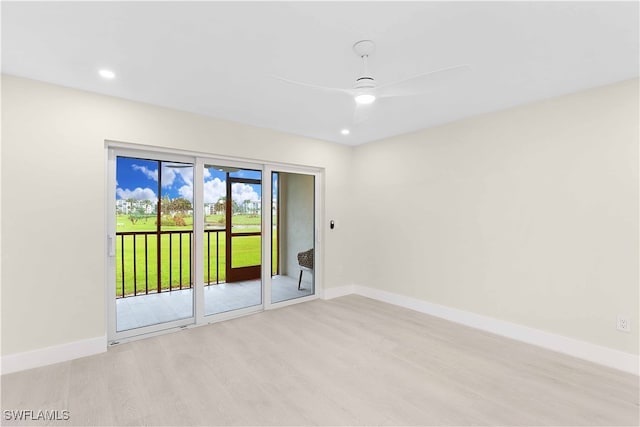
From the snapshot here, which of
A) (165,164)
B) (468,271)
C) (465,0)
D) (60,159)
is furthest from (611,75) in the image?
(60,159)

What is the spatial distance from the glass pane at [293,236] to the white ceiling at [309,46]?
1.71 m

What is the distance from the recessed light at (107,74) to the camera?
2.46 metres

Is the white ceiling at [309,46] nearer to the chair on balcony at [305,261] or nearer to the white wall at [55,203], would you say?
the white wall at [55,203]

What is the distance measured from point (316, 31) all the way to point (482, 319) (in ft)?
11.3

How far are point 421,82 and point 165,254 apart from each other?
3.29m

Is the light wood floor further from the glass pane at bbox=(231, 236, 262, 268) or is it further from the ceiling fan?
the ceiling fan

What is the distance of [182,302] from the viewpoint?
369cm

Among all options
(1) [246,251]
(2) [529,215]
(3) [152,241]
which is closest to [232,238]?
(1) [246,251]

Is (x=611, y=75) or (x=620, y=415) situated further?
(x=611, y=75)

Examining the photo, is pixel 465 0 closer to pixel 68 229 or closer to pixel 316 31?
pixel 316 31

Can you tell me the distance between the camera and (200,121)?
3.52m

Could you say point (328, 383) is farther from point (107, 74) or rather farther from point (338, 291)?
point (107, 74)

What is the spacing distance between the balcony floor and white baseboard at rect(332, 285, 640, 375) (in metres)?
1.83

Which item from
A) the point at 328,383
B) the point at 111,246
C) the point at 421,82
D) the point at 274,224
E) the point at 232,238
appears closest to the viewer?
the point at 421,82
